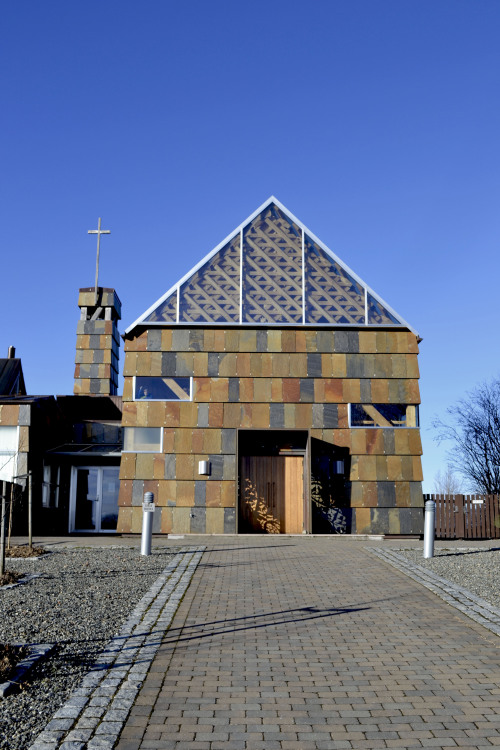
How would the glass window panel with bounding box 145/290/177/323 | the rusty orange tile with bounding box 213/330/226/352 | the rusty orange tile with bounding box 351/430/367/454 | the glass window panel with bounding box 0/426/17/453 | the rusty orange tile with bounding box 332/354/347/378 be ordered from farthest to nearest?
the glass window panel with bounding box 0/426/17/453
the glass window panel with bounding box 145/290/177/323
the rusty orange tile with bounding box 213/330/226/352
the rusty orange tile with bounding box 332/354/347/378
the rusty orange tile with bounding box 351/430/367/454

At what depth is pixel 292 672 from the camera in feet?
20.9

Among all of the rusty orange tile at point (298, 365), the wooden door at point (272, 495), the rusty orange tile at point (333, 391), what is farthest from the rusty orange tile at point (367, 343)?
the wooden door at point (272, 495)

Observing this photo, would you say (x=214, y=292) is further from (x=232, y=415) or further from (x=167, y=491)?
(x=167, y=491)

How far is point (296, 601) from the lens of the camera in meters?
9.55

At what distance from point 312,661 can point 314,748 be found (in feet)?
6.94

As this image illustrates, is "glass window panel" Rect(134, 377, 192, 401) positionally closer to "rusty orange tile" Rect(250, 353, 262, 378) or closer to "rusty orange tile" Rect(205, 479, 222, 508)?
"rusty orange tile" Rect(250, 353, 262, 378)

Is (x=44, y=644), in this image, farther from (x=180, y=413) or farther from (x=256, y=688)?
(x=180, y=413)

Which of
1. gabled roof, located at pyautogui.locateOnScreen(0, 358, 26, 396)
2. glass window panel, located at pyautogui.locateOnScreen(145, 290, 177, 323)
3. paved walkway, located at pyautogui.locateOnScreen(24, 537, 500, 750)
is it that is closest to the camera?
paved walkway, located at pyautogui.locateOnScreen(24, 537, 500, 750)

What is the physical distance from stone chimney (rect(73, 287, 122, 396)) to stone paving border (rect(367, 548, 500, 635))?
85.5ft

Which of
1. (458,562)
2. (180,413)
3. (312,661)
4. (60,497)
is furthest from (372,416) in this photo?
(312,661)

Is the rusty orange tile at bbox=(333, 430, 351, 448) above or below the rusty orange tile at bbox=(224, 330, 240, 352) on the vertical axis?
below

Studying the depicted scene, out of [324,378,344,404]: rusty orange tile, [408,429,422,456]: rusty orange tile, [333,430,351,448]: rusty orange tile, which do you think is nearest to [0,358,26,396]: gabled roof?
[324,378,344,404]: rusty orange tile

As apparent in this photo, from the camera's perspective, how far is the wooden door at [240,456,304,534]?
20.3m

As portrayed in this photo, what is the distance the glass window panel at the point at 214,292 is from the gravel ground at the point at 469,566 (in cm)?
883
